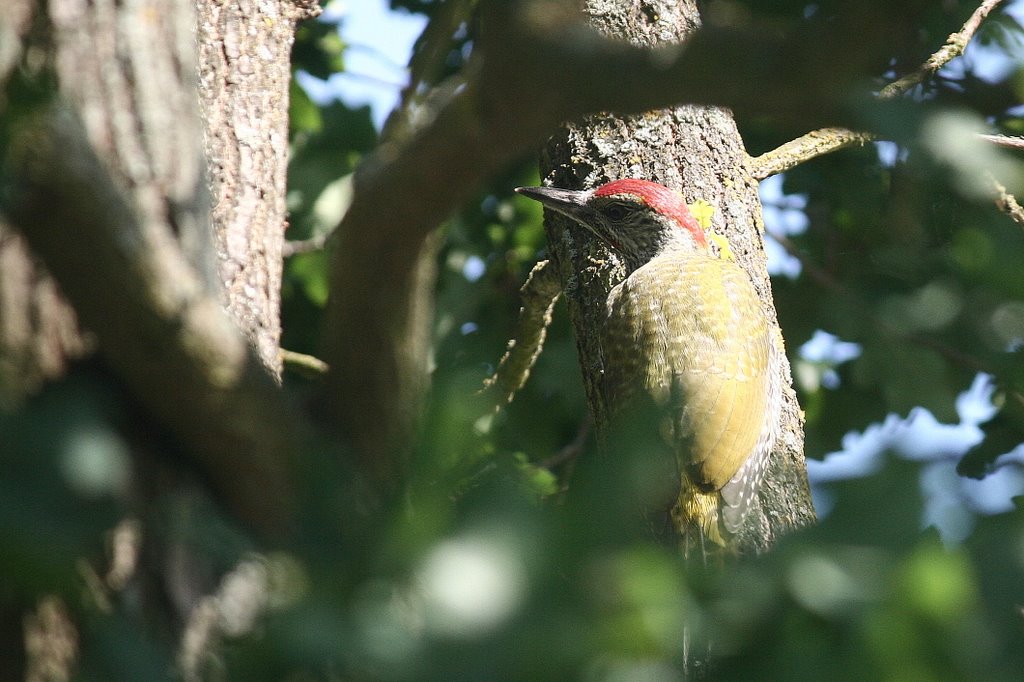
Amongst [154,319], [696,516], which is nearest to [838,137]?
[696,516]

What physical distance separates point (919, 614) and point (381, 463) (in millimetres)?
721

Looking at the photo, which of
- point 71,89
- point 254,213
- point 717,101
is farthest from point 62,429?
point 254,213

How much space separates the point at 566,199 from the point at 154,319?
8.68 feet

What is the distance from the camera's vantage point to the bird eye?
399 centimetres

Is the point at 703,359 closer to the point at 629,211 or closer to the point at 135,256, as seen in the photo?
the point at 629,211

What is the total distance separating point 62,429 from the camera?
3.84ft

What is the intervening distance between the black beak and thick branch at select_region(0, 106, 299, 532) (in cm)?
248

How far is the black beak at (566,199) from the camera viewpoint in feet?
12.5

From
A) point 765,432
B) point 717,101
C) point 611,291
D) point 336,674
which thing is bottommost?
point 765,432

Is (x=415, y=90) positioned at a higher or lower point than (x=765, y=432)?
higher

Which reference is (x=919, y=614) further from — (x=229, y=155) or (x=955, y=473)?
(x=229, y=155)

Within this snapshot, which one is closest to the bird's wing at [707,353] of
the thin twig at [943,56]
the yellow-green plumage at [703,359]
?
the yellow-green plumage at [703,359]

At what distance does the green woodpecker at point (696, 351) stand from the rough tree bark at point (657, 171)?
6cm

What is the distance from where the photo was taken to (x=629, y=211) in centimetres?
414
